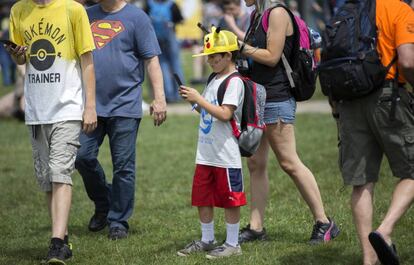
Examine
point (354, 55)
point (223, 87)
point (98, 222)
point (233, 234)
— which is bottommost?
point (98, 222)

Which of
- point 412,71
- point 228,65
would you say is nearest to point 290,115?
point 228,65

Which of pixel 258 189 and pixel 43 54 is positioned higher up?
pixel 43 54

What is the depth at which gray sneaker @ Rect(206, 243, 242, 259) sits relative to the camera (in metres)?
6.43

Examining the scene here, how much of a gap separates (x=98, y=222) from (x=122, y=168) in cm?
68

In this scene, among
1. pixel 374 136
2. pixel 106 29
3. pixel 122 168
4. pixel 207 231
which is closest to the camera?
pixel 374 136

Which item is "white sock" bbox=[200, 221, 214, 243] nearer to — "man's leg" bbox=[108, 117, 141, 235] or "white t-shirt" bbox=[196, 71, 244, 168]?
"white t-shirt" bbox=[196, 71, 244, 168]

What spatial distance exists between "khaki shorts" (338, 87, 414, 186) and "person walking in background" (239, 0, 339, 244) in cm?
90

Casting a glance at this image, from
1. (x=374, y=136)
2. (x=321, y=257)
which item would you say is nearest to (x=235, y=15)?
(x=321, y=257)

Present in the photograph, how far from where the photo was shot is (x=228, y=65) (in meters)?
6.43

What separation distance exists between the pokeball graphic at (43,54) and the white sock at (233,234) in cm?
174

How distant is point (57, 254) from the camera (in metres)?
6.29

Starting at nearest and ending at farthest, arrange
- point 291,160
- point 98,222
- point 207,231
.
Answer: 1. point 207,231
2. point 291,160
3. point 98,222

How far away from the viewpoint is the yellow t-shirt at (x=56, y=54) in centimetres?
639

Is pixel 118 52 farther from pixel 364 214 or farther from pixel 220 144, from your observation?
pixel 364 214
